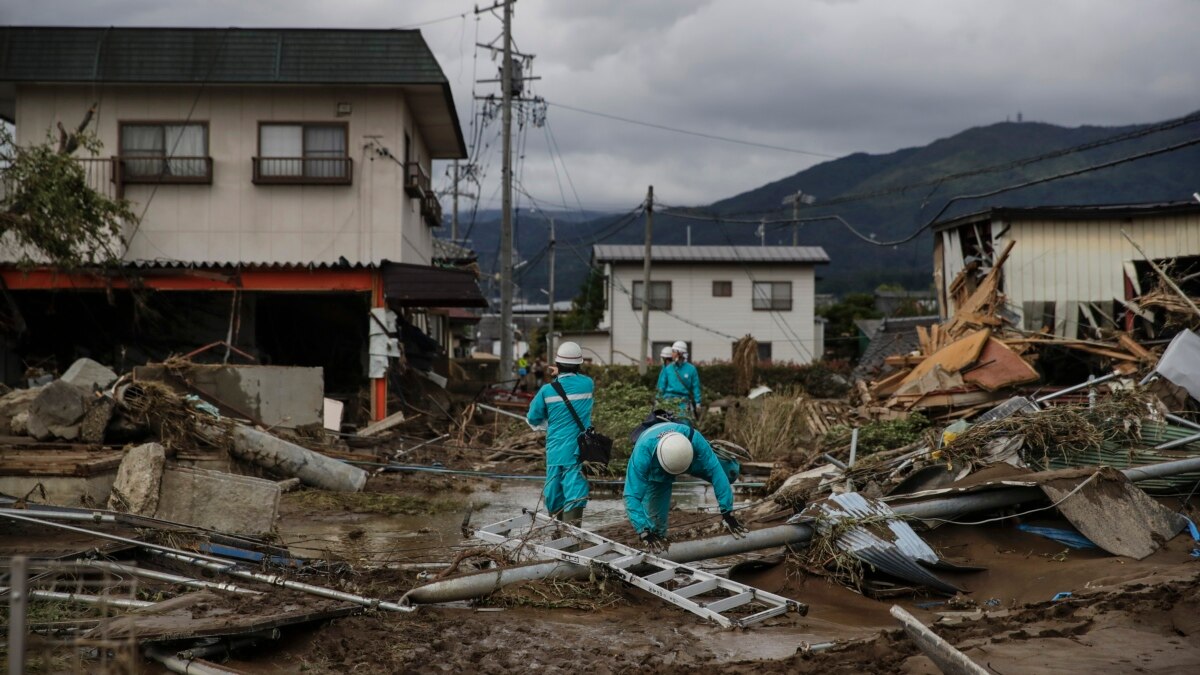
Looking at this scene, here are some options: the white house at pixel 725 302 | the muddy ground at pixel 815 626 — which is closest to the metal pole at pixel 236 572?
the muddy ground at pixel 815 626

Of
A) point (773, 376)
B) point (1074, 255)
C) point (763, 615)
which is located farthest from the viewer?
point (773, 376)

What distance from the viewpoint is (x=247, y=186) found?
66.6 feet

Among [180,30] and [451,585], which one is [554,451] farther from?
[180,30]

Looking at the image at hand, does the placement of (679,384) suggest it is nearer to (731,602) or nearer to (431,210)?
(731,602)

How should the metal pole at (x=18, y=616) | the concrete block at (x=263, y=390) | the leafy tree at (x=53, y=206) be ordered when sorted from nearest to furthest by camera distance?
1. the metal pole at (x=18, y=616)
2. the concrete block at (x=263, y=390)
3. the leafy tree at (x=53, y=206)

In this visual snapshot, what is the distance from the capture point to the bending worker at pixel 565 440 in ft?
29.7

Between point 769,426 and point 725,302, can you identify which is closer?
point 769,426

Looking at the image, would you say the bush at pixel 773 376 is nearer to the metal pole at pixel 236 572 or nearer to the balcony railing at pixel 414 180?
the balcony railing at pixel 414 180

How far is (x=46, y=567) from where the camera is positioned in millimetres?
5539

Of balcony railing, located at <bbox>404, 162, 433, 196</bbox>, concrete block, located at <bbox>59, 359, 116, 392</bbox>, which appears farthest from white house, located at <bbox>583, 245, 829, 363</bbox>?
concrete block, located at <bbox>59, 359, 116, 392</bbox>

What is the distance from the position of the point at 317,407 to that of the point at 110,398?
11.2ft

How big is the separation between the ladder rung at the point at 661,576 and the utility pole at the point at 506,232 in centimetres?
1928

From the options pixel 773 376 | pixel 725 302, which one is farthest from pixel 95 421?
pixel 725 302

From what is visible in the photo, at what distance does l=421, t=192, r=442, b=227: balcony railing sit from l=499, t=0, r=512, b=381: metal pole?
166 centimetres
